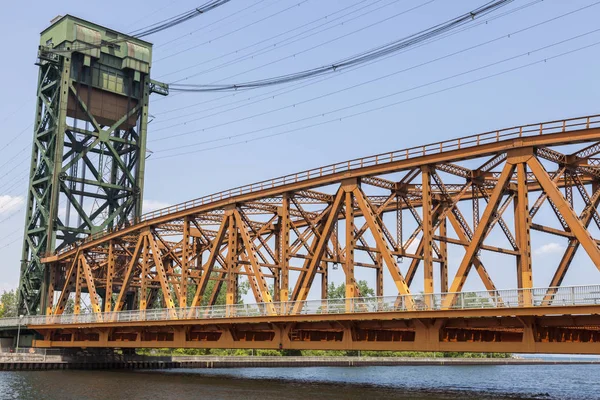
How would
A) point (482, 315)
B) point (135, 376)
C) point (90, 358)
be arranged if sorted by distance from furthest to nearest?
point (90, 358), point (135, 376), point (482, 315)

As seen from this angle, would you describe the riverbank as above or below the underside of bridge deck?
below

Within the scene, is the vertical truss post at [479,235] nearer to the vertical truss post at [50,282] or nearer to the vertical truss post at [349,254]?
the vertical truss post at [349,254]

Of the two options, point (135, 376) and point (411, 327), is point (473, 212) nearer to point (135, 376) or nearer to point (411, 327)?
point (411, 327)

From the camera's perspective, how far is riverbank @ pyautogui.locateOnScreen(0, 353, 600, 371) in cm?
6812

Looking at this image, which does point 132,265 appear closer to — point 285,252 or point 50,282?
point 285,252

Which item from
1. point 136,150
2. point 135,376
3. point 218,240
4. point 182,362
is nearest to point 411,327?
point 218,240

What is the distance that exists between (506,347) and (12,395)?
30.1m

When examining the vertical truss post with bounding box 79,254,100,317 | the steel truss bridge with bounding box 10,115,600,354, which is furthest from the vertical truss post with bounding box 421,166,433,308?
the vertical truss post with bounding box 79,254,100,317

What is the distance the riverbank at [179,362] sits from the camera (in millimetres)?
68125

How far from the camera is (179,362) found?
8281cm

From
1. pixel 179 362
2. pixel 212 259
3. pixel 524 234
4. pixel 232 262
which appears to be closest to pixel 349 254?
pixel 524 234

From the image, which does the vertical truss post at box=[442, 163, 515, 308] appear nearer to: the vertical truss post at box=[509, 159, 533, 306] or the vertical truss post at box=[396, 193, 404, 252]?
the vertical truss post at box=[509, 159, 533, 306]

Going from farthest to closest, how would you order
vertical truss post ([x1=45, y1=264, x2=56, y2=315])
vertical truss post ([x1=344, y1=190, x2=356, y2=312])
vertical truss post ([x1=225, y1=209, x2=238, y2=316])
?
vertical truss post ([x1=45, y1=264, x2=56, y2=315]) < vertical truss post ([x1=225, y1=209, x2=238, y2=316]) < vertical truss post ([x1=344, y1=190, x2=356, y2=312])

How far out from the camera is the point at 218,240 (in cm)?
5378
